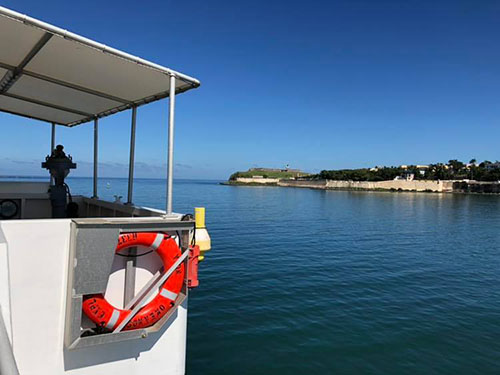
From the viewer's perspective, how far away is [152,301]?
11.9 feet

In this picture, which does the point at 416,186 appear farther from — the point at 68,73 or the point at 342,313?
the point at 68,73

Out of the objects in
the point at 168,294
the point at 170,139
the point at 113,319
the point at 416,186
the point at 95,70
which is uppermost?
the point at 95,70

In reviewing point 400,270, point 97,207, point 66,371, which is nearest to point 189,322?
point 97,207

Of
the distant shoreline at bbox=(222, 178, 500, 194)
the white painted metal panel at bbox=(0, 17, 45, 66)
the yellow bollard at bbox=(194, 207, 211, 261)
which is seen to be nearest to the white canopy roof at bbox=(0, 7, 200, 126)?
the white painted metal panel at bbox=(0, 17, 45, 66)

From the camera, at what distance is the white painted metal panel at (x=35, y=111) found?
640cm

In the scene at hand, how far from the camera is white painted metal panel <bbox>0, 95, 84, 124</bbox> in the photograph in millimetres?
6396

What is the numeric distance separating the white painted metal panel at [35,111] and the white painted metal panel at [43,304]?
14.2 feet

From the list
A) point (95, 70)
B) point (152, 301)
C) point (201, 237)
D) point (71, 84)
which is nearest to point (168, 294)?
point (152, 301)

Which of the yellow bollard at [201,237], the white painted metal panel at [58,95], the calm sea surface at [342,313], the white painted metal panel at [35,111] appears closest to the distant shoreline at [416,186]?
the calm sea surface at [342,313]

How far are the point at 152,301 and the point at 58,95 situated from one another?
3.86m

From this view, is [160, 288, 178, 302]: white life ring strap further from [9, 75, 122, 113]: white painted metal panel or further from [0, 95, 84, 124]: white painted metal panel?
[0, 95, 84, 124]: white painted metal panel

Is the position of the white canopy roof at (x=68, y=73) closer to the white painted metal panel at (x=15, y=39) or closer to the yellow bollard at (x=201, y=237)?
the white painted metal panel at (x=15, y=39)

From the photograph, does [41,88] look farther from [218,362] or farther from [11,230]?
[218,362]

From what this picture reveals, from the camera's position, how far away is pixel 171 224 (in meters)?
3.72
